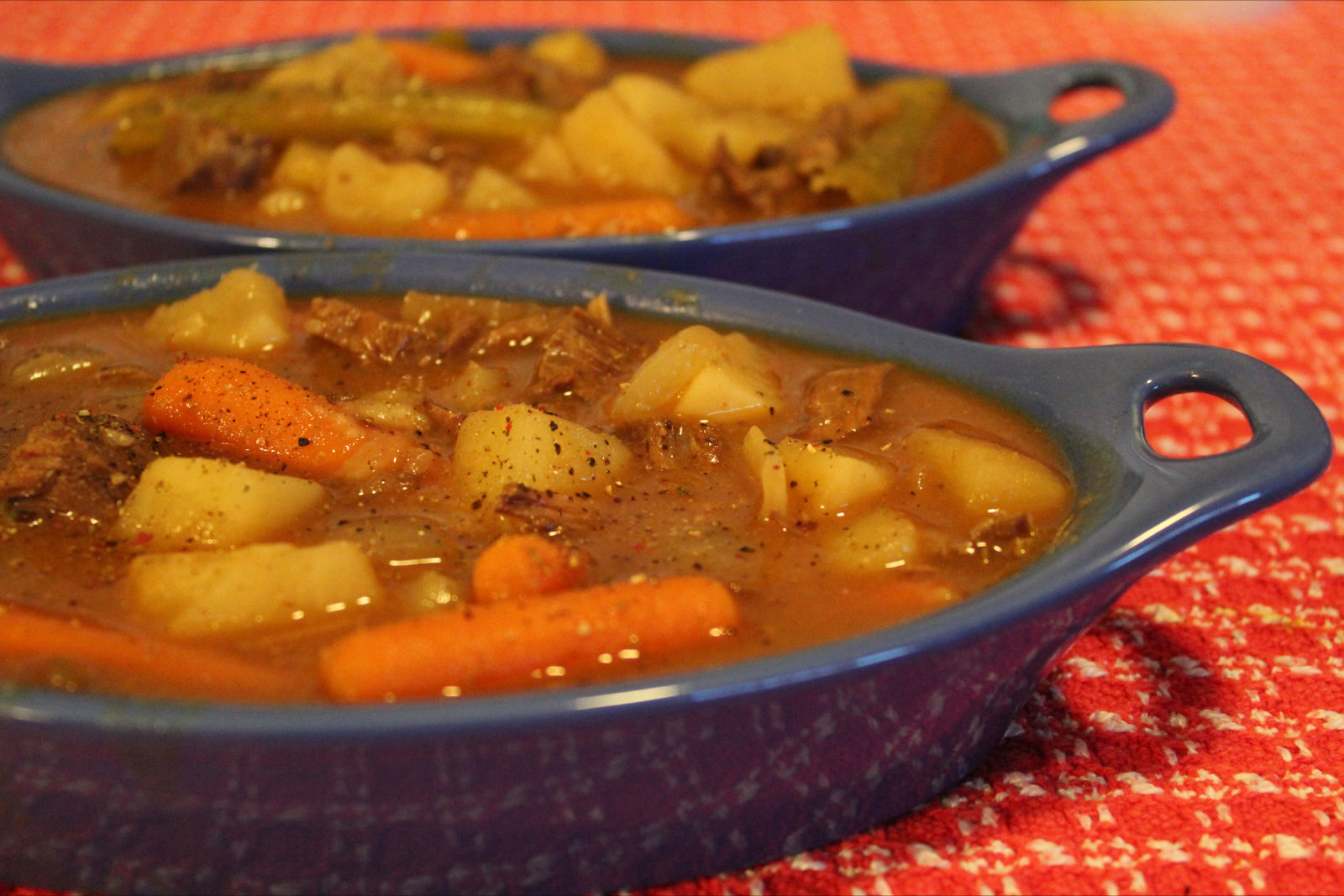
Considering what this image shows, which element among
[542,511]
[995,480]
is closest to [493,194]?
[542,511]

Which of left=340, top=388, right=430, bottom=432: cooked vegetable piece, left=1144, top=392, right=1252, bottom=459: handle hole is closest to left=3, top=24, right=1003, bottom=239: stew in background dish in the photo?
left=1144, top=392, right=1252, bottom=459: handle hole

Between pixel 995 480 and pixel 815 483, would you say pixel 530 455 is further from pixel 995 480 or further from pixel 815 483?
pixel 995 480

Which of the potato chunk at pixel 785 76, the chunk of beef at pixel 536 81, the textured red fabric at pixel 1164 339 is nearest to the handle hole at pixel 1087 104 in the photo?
the textured red fabric at pixel 1164 339

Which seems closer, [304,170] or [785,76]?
[304,170]

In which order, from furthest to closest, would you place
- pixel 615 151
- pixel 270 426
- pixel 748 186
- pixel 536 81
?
→ pixel 536 81, pixel 615 151, pixel 748 186, pixel 270 426

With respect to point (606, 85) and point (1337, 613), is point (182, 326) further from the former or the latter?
point (1337, 613)

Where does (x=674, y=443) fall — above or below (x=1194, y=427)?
above

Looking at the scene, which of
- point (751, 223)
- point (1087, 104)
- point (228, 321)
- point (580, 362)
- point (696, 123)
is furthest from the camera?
point (1087, 104)

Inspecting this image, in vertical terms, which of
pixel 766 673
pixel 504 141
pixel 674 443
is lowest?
pixel 504 141
